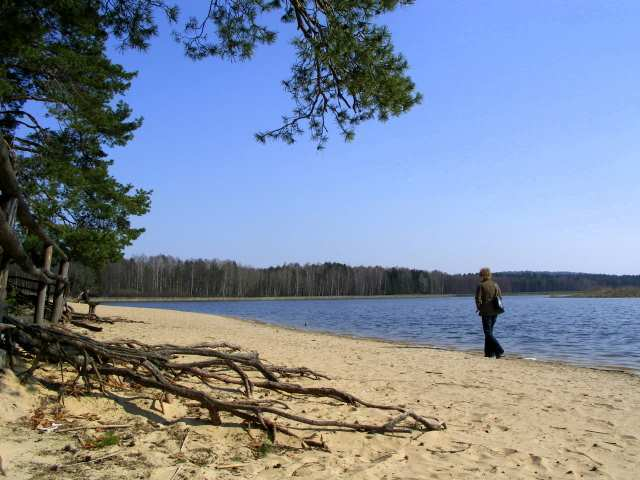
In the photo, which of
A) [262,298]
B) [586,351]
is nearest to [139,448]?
[586,351]

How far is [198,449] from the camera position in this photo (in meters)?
3.90

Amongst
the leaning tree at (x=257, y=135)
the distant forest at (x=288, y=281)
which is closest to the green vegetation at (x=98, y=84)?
the leaning tree at (x=257, y=135)

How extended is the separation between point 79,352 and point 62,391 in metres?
0.59

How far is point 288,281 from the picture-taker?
11444cm

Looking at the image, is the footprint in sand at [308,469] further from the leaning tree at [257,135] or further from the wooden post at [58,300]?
the wooden post at [58,300]

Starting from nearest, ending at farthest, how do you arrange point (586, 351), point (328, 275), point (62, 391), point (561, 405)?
point (62, 391), point (561, 405), point (586, 351), point (328, 275)

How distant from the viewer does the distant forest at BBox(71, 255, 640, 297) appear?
320 feet

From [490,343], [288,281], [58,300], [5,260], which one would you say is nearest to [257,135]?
[5,260]

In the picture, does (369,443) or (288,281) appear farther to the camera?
(288,281)

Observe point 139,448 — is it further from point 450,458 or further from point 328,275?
point 328,275

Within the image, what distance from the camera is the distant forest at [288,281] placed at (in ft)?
320

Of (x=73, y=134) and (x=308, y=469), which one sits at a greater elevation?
(x=73, y=134)

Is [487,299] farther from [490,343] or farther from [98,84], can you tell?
[98,84]

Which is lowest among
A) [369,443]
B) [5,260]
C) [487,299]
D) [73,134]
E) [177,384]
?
[369,443]
